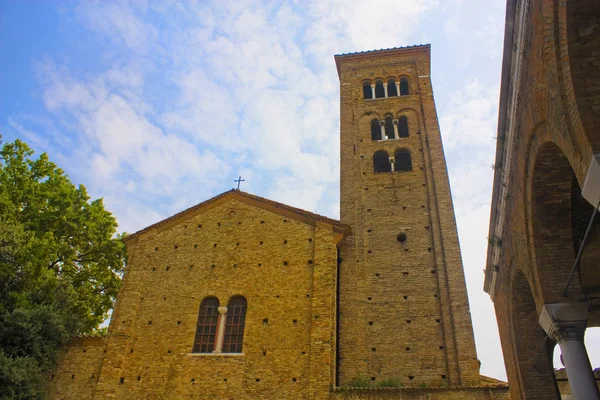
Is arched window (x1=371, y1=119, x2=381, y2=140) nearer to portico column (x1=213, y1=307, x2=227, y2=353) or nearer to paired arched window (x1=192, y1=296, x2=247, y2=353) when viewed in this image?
paired arched window (x1=192, y1=296, x2=247, y2=353)

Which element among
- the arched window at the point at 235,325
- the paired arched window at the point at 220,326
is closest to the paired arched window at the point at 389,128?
the arched window at the point at 235,325

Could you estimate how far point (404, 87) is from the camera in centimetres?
2300

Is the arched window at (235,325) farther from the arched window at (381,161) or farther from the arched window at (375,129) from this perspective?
the arched window at (375,129)

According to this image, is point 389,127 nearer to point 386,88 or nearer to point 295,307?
point 386,88

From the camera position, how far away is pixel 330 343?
13211 millimetres

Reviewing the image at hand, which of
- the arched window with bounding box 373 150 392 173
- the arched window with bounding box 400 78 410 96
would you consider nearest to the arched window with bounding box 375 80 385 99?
the arched window with bounding box 400 78 410 96

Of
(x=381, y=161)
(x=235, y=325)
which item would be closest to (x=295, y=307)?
(x=235, y=325)

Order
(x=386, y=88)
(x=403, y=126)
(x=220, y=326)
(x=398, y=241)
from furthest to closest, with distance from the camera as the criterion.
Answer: (x=386, y=88), (x=403, y=126), (x=398, y=241), (x=220, y=326)

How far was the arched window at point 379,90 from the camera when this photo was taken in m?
22.9

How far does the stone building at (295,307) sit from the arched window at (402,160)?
26.0 inches

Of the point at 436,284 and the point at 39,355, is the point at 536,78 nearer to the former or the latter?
the point at 436,284

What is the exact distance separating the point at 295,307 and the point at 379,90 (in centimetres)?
1295

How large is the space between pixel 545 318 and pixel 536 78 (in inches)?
144

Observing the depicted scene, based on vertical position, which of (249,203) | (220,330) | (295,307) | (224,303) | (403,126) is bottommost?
(220,330)
